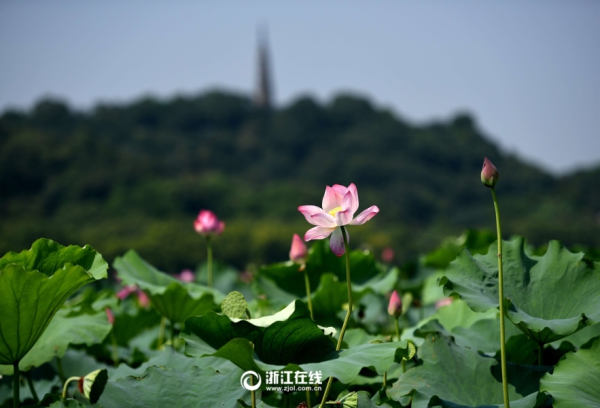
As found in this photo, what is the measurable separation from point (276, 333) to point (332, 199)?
25cm

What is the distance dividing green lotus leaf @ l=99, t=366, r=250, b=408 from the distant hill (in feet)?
63.0

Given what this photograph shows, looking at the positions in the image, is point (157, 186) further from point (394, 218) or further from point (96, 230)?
point (394, 218)

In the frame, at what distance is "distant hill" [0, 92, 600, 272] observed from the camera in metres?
24.9

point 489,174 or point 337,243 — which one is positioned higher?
point 489,174

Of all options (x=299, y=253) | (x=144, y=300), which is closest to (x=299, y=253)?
(x=299, y=253)

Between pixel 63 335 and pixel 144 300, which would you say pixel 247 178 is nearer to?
pixel 144 300

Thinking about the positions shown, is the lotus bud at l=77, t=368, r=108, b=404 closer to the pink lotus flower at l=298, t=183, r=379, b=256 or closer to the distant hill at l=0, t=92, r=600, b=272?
the pink lotus flower at l=298, t=183, r=379, b=256

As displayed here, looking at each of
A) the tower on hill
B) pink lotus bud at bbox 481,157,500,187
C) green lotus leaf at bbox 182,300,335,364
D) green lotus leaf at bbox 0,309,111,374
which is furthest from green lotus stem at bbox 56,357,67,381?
the tower on hill

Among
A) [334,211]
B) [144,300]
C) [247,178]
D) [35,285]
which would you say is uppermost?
[334,211]

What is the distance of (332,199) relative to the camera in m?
1.10

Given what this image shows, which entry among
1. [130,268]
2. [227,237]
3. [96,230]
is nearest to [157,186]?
[96,230]

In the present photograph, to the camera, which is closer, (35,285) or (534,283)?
(35,285)

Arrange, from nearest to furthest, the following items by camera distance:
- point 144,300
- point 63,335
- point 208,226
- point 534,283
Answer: point 534,283
point 63,335
point 208,226
point 144,300

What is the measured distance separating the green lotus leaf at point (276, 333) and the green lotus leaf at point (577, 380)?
37 centimetres
